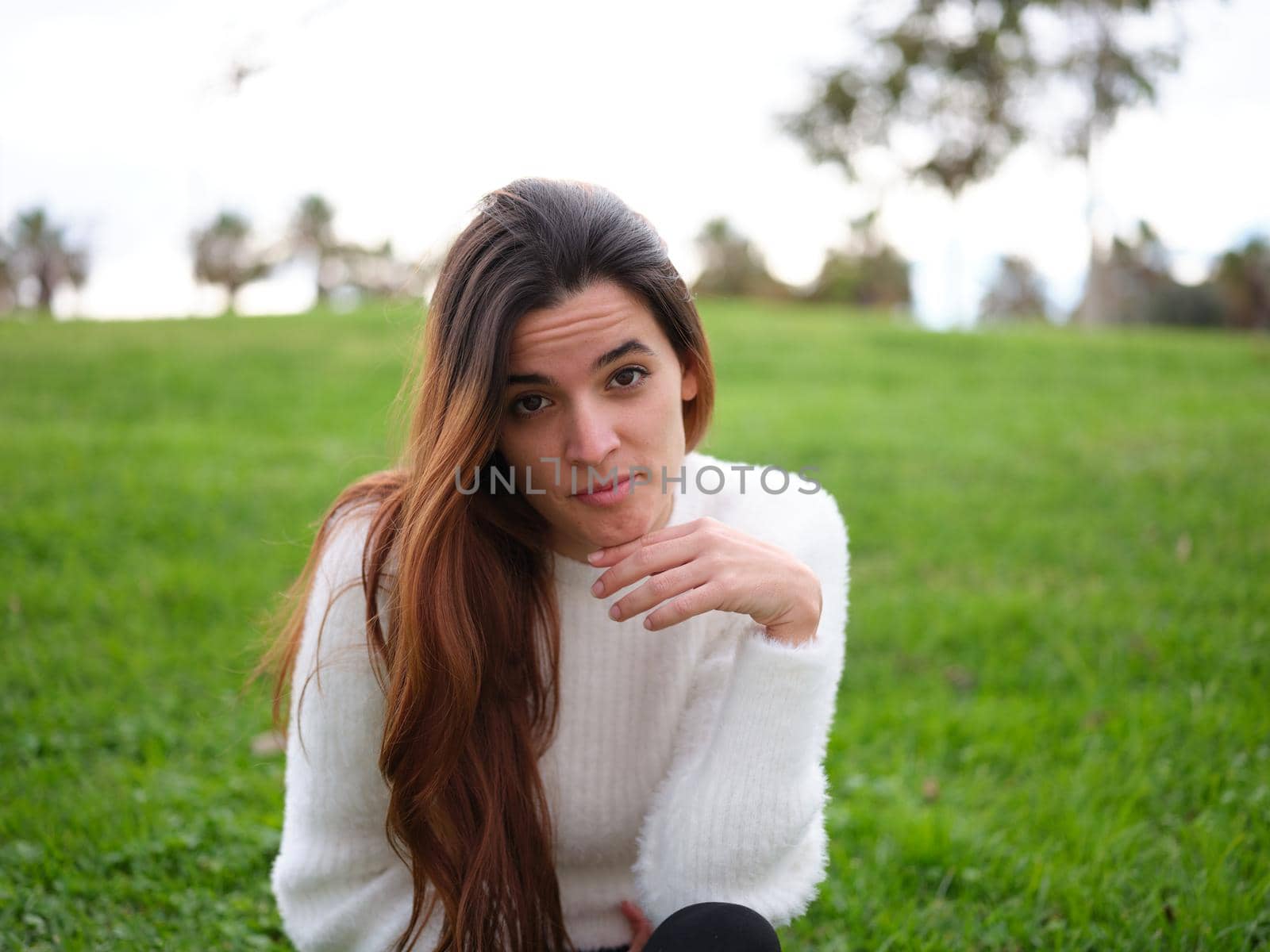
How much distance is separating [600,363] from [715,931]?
1011 mm

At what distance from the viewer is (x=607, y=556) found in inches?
71.9

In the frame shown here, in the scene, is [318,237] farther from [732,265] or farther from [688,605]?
[688,605]

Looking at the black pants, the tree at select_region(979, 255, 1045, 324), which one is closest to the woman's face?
the black pants

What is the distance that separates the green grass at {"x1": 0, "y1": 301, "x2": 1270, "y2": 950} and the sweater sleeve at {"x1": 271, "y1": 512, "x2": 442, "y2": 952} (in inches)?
14.9

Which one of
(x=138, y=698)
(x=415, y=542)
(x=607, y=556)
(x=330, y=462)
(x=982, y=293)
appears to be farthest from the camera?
(x=982, y=293)

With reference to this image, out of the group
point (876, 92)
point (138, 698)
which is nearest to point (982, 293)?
point (876, 92)

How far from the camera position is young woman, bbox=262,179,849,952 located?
1719 mm

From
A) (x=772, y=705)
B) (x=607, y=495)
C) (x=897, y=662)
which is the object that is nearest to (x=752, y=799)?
(x=772, y=705)

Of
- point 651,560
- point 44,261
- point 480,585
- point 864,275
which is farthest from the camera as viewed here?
point 864,275

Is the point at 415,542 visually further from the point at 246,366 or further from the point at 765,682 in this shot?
the point at 246,366

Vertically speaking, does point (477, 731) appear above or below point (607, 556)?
below

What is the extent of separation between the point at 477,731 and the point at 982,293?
30.9 meters

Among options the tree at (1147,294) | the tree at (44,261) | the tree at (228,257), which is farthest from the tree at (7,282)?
the tree at (1147,294)

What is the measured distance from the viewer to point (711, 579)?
1.75m
